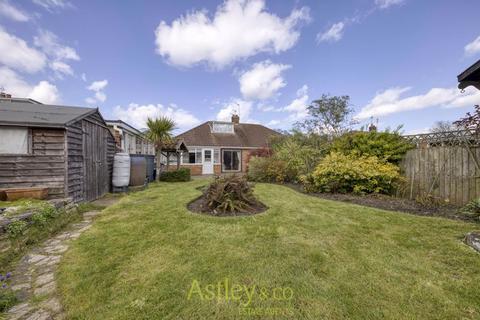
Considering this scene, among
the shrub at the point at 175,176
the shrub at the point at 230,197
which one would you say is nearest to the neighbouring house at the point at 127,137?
the shrub at the point at 175,176

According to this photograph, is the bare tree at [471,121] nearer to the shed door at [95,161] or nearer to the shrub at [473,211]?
the shrub at [473,211]

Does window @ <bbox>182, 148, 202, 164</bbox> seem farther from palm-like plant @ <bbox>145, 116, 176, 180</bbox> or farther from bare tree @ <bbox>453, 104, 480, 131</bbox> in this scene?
→ bare tree @ <bbox>453, 104, 480, 131</bbox>

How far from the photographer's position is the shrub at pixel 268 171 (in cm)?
1093

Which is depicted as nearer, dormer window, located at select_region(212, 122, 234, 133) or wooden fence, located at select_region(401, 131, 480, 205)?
wooden fence, located at select_region(401, 131, 480, 205)

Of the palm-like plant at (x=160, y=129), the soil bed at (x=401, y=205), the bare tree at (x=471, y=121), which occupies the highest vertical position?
the palm-like plant at (x=160, y=129)

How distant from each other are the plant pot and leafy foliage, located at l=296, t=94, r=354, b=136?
Answer: 44.0 ft

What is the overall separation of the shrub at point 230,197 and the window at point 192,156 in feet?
38.4

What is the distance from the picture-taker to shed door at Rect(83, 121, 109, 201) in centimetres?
651

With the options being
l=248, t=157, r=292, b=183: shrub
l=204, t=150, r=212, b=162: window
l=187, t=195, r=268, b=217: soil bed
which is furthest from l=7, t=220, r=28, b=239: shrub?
l=204, t=150, r=212, b=162: window

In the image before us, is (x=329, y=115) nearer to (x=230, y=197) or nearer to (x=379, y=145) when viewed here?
(x=379, y=145)

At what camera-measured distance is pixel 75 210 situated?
525 centimetres

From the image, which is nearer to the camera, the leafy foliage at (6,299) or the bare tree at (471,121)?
the leafy foliage at (6,299)

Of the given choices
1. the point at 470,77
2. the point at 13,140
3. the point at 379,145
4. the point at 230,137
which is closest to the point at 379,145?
the point at 379,145

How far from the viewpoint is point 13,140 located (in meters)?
4.96
